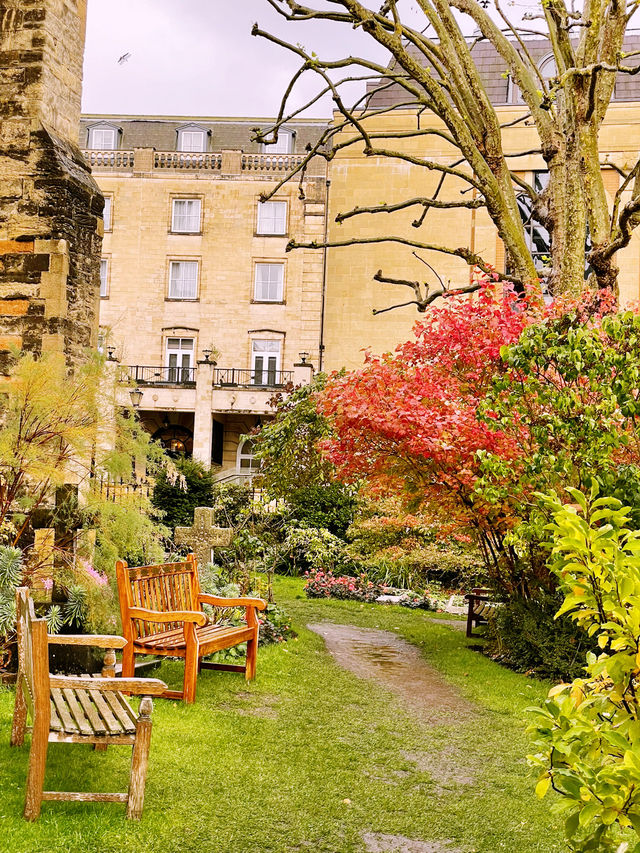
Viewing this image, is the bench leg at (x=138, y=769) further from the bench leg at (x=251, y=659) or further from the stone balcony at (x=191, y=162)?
the stone balcony at (x=191, y=162)

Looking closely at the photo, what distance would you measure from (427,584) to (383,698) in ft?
34.9

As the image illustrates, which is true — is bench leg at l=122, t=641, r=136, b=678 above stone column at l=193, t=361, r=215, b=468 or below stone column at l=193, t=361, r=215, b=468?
below

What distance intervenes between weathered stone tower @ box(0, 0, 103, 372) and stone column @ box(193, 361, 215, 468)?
77.7ft

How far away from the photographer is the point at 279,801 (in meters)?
5.14

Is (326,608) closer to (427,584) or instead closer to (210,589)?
(427,584)

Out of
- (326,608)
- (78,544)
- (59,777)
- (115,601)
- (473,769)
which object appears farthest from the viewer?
(326,608)

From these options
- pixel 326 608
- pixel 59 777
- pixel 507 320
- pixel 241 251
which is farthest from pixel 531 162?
pixel 59 777

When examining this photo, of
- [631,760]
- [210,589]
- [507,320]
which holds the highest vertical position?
[507,320]

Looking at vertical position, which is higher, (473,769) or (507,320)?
(507,320)

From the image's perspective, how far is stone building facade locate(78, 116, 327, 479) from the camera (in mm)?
34969

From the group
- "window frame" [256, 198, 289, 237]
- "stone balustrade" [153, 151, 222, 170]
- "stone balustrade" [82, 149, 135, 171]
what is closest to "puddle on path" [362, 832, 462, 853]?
"window frame" [256, 198, 289, 237]

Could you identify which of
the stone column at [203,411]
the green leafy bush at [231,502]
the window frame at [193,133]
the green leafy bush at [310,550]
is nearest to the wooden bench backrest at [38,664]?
the green leafy bush at [231,502]

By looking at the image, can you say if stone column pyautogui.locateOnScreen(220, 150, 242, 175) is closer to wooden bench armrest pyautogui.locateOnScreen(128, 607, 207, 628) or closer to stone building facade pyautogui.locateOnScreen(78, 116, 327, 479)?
stone building facade pyautogui.locateOnScreen(78, 116, 327, 479)

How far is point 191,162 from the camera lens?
36.2 m
